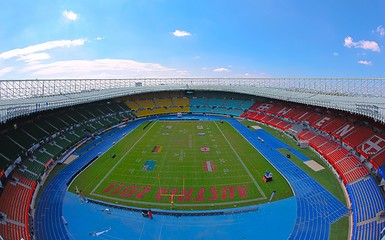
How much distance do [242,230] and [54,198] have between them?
2124 centimetres

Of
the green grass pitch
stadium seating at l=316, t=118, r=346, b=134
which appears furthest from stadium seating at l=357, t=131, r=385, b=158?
the green grass pitch

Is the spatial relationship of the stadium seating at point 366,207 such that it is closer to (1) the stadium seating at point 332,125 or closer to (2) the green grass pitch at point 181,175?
(2) the green grass pitch at point 181,175

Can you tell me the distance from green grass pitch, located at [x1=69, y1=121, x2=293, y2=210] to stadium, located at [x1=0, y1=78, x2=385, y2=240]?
0.53ft

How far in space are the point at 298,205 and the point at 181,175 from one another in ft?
48.7

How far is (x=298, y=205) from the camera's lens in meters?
27.0

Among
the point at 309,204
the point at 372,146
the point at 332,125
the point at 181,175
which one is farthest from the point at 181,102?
the point at 309,204

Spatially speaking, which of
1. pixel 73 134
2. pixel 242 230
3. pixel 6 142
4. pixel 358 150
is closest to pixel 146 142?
pixel 73 134

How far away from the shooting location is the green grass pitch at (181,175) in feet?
93.7

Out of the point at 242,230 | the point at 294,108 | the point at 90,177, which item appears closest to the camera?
the point at 242,230

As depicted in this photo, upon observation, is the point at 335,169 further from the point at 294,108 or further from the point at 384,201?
the point at 294,108

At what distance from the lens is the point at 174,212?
25.9 meters

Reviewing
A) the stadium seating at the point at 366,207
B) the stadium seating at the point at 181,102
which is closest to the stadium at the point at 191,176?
the stadium seating at the point at 366,207

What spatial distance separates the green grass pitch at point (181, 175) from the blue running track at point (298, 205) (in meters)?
1.65

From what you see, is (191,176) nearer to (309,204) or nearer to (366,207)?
(309,204)
